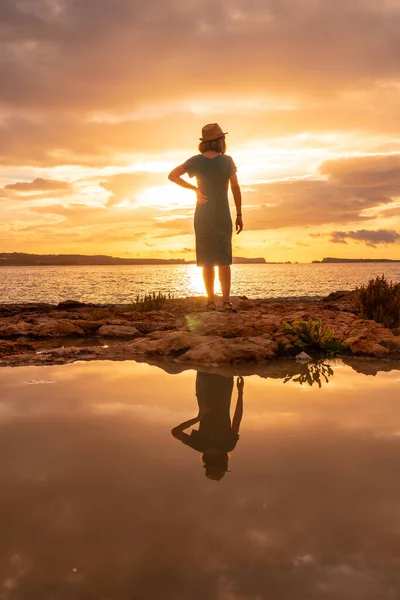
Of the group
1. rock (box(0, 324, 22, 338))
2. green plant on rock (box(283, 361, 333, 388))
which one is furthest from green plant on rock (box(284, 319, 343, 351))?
rock (box(0, 324, 22, 338))

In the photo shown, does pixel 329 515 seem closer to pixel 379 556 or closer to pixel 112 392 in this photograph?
pixel 379 556

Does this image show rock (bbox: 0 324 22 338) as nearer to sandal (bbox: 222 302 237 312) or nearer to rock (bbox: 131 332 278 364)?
rock (bbox: 131 332 278 364)

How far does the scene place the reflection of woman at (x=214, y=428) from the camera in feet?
9.29

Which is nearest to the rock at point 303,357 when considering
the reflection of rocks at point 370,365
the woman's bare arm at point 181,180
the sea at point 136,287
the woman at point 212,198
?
the reflection of rocks at point 370,365

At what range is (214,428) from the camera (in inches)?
132

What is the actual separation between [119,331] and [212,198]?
101 inches

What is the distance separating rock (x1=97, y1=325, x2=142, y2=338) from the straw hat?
318 centimetres

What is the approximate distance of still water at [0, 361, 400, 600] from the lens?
5.82ft

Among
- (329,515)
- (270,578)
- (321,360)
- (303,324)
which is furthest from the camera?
(303,324)

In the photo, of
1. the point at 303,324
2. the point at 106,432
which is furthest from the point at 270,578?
the point at 303,324

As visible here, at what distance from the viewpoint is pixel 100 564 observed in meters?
1.84

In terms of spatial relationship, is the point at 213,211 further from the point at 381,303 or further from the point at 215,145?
the point at 381,303

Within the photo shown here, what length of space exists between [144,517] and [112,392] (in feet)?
7.06

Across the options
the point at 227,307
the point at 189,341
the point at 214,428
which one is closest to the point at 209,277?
the point at 227,307
